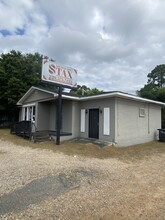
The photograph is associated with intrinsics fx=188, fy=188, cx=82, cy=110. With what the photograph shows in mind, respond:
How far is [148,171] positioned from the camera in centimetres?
657

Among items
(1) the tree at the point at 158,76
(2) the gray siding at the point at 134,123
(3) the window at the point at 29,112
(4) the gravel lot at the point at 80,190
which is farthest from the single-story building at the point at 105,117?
(1) the tree at the point at 158,76

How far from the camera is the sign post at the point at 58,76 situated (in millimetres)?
10844

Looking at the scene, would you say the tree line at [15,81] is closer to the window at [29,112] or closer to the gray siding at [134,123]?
the window at [29,112]

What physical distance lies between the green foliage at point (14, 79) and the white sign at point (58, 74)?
11234 millimetres

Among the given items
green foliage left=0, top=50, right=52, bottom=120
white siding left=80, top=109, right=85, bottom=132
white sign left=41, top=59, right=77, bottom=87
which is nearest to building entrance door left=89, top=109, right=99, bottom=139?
white siding left=80, top=109, right=85, bottom=132

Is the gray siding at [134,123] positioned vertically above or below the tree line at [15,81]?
below

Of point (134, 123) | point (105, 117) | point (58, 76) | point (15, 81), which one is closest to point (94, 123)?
point (105, 117)

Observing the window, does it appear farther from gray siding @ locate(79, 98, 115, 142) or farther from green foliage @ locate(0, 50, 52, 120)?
gray siding @ locate(79, 98, 115, 142)

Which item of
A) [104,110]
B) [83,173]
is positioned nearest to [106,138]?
[104,110]

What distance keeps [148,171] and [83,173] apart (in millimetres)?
2349

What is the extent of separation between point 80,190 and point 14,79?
19.2 meters

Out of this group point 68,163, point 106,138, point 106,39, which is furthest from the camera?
point 106,39

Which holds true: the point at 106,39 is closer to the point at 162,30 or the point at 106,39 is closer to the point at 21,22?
the point at 162,30

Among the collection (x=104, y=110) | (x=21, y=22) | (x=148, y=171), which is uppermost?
(x=21, y=22)
